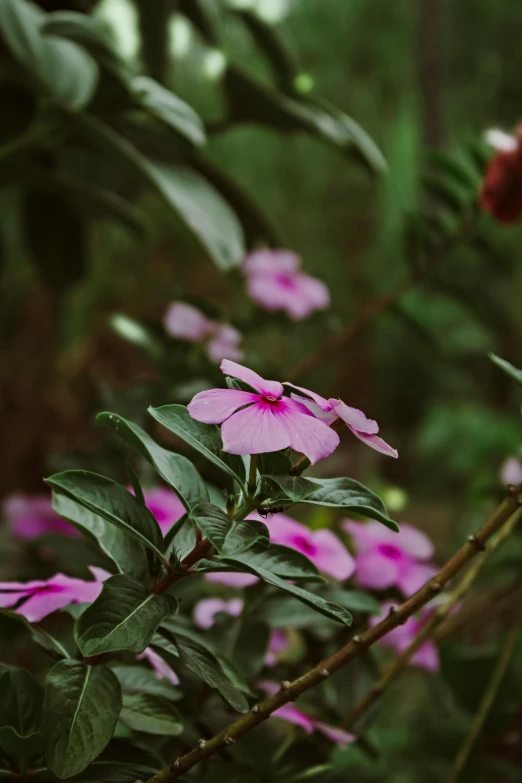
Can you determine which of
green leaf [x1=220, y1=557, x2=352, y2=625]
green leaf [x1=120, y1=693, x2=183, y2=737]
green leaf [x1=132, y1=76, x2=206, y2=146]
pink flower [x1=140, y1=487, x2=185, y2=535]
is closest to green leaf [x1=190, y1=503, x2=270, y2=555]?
green leaf [x1=220, y1=557, x2=352, y2=625]

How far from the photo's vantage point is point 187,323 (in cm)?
75

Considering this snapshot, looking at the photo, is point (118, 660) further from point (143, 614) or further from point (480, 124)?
point (480, 124)

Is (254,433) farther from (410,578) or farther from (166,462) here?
(410,578)

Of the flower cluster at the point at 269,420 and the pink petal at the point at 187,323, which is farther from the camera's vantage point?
the pink petal at the point at 187,323

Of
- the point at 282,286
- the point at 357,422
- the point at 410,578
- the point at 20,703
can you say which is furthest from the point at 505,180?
the point at 20,703

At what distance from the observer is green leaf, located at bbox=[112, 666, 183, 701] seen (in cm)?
38

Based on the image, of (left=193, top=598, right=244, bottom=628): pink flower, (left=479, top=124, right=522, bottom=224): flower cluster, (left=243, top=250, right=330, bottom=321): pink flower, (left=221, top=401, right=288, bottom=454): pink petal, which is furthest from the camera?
(left=243, top=250, right=330, bottom=321): pink flower

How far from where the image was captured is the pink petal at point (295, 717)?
40 centimetres

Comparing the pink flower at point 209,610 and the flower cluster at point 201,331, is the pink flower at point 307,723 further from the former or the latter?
the flower cluster at point 201,331

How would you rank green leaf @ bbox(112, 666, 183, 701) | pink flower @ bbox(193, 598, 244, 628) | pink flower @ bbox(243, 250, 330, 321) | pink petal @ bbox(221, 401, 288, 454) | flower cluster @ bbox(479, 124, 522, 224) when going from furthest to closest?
pink flower @ bbox(243, 250, 330, 321) < flower cluster @ bbox(479, 124, 522, 224) < pink flower @ bbox(193, 598, 244, 628) < green leaf @ bbox(112, 666, 183, 701) < pink petal @ bbox(221, 401, 288, 454)

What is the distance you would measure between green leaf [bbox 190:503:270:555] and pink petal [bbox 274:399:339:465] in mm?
40

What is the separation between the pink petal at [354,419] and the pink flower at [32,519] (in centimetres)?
49

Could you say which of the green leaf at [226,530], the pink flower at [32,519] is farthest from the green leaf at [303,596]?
the pink flower at [32,519]

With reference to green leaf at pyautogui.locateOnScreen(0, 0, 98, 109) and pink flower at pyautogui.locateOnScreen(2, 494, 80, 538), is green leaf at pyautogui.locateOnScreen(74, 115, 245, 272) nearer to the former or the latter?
green leaf at pyautogui.locateOnScreen(0, 0, 98, 109)
